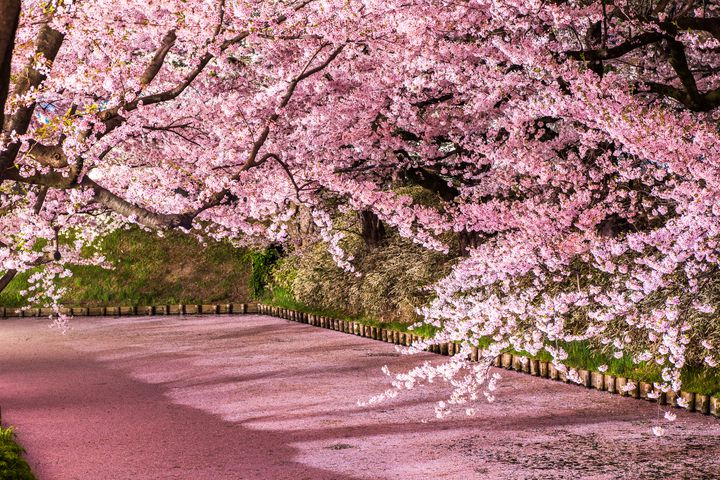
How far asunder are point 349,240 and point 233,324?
3.41m

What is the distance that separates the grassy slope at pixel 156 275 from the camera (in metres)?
25.2

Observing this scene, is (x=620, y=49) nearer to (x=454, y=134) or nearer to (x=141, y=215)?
(x=454, y=134)

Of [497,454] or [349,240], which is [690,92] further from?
[349,240]

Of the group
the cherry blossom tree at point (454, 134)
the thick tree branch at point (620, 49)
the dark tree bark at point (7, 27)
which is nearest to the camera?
the dark tree bark at point (7, 27)

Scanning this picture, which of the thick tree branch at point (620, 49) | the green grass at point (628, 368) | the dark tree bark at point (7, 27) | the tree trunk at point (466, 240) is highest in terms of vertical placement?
the thick tree branch at point (620, 49)

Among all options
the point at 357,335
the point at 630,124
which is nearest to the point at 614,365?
the point at 630,124

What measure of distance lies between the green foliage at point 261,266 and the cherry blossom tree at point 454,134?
7.61 metres

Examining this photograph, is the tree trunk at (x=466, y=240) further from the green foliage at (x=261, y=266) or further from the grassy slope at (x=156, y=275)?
the grassy slope at (x=156, y=275)

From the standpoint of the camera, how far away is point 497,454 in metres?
7.96

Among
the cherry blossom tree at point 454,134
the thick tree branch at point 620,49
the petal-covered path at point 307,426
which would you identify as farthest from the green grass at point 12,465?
the thick tree branch at point 620,49

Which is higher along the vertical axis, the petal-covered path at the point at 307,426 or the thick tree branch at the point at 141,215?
the thick tree branch at the point at 141,215

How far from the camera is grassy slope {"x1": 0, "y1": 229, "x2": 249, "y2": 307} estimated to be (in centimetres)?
2525

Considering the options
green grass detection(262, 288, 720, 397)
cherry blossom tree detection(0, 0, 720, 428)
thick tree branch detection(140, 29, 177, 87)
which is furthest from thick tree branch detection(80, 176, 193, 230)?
green grass detection(262, 288, 720, 397)

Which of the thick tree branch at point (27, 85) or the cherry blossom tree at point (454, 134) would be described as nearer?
the thick tree branch at point (27, 85)
